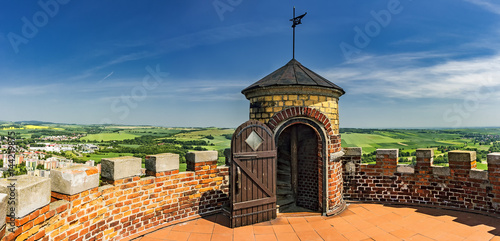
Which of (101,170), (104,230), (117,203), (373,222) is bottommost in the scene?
(373,222)

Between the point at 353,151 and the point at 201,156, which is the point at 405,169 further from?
the point at 201,156

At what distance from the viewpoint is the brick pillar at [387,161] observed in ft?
21.5

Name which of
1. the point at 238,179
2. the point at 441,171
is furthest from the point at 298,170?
the point at 441,171

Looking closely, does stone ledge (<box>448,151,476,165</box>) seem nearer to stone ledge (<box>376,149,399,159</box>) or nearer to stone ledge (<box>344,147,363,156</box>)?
stone ledge (<box>376,149,399,159</box>)

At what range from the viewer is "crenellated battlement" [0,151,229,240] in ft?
9.29

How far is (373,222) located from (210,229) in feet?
11.8

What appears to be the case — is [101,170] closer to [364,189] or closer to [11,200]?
[11,200]

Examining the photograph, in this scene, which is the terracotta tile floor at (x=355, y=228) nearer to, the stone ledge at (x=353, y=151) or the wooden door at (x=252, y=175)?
the wooden door at (x=252, y=175)

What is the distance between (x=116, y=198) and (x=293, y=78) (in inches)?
176

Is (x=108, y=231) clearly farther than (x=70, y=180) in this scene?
Yes

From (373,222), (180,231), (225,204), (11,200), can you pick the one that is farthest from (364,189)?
(11,200)

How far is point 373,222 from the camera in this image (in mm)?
5395

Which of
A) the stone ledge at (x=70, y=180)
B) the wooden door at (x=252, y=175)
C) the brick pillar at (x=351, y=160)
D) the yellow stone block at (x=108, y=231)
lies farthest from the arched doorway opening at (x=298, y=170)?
the stone ledge at (x=70, y=180)

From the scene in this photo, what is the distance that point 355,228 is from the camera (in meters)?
5.10
